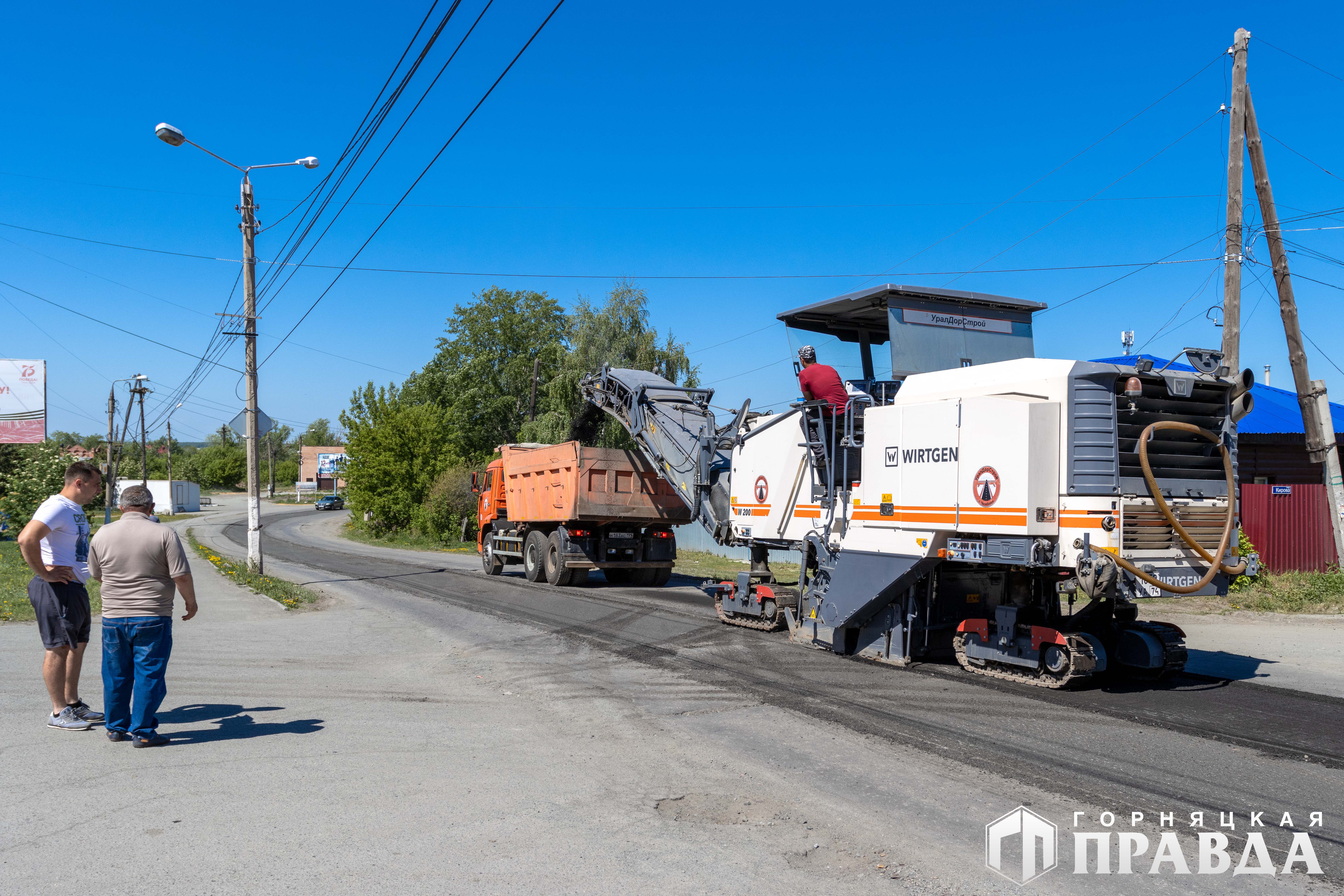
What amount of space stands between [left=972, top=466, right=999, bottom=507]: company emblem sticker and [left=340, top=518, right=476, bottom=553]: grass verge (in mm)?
27693

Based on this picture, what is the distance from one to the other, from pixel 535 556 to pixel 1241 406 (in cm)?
1342

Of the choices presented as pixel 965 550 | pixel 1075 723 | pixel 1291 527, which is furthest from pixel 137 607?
pixel 1291 527

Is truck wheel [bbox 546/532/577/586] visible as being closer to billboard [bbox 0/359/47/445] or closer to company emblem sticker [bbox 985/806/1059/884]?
company emblem sticker [bbox 985/806/1059/884]

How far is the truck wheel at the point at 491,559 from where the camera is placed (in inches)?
835

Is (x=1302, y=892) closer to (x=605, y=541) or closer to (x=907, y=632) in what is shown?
(x=907, y=632)

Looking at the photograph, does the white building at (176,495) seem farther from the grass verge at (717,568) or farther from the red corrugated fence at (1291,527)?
the red corrugated fence at (1291,527)

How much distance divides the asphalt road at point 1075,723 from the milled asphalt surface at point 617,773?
0.11 feet

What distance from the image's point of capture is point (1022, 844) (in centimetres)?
464

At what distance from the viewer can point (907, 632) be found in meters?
9.21

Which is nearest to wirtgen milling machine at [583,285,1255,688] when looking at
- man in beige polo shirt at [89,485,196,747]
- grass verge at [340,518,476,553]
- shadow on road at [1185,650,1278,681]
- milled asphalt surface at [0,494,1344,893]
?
milled asphalt surface at [0,494,1344,893]

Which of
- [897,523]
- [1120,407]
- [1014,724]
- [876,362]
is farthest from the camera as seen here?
[876,362]

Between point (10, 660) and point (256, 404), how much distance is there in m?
11.1

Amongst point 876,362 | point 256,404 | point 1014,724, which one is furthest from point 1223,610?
point 256,404

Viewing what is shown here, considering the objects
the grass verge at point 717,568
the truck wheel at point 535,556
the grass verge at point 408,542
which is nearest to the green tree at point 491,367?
the grass verge at point 408,542
